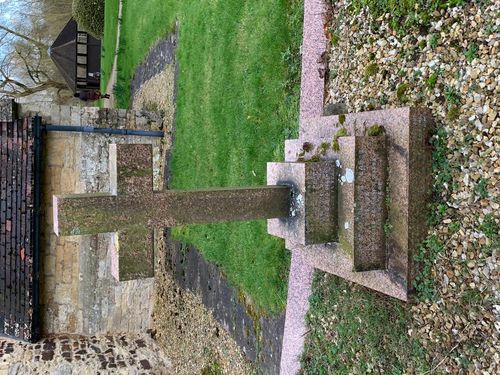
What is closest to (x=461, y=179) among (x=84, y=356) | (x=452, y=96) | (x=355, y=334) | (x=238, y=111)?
(x=452, y=96)

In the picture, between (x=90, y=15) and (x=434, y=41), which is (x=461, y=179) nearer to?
(x=434, y=41)

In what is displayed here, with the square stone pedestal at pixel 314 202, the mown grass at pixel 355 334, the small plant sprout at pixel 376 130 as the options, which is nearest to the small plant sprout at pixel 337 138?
→ the square stone pedestal at pixel 314 202

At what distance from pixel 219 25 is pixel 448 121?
5.30 meters

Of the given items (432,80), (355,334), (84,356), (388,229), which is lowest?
(84,356)

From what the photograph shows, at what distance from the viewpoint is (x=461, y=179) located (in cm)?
346

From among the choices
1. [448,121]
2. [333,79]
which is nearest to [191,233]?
[333,79]

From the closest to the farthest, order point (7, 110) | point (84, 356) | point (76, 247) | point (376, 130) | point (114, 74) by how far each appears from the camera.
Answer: point (376, 130), point (7, 110), point (84, 356), point (76, 247), point (114, 74)

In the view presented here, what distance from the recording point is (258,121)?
6805 mm

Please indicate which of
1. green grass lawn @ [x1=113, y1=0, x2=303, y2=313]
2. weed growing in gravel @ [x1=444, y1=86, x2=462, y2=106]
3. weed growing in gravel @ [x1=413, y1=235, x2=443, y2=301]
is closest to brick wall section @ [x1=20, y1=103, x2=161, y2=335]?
green grass lawn @ [x1=113, y1=0, x2=303, y2=313]

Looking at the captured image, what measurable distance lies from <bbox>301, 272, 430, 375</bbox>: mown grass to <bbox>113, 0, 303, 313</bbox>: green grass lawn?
0.86 meters

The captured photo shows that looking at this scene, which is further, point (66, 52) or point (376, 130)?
point (66, 52)

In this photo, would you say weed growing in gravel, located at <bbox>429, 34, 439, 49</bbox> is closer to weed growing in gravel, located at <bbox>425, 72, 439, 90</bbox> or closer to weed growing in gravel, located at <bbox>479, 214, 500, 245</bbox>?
weed growing in gravel, located at <bbox>425, 72, 439, 90</bbox>

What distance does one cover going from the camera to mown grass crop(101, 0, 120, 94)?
15.2 metres

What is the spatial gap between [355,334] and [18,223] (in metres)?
6.36
